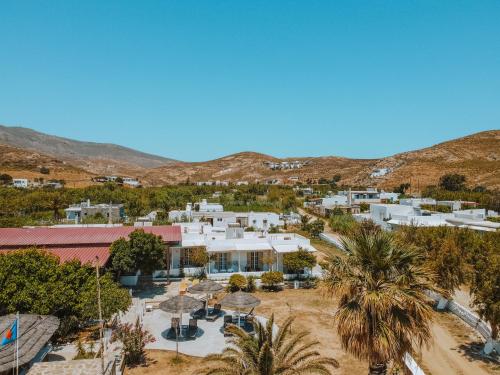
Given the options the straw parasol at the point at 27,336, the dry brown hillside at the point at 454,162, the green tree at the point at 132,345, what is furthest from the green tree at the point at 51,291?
the dry brown hillside at the point at 454,162

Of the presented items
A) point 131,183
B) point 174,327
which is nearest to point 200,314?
point 174,327

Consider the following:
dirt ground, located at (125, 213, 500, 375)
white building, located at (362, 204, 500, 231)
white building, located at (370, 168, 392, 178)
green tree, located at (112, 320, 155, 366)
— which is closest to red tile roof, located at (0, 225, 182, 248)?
dirt ground, located at (125, 213, 500, 375)

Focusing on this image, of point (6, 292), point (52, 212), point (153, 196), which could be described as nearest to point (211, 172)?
point (153, 196)

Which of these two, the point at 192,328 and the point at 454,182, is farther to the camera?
the point at 454,182

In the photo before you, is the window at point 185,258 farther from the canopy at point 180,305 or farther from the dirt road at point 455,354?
the dirt road at point 455,354

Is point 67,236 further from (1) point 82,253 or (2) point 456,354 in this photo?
(2) point 456,354

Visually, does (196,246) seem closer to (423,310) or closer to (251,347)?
(251,347)
